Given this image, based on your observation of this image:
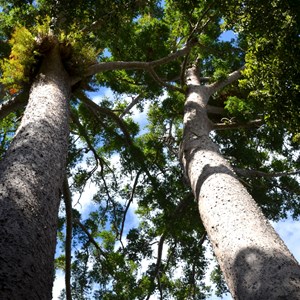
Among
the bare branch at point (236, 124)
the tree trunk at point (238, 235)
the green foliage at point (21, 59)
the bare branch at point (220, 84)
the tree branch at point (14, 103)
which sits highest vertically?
the bare branch at point (220, 84)

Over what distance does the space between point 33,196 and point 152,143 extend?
8688 mm

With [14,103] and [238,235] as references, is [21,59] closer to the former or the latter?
[14,103]

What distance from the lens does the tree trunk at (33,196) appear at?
2309 millimetres

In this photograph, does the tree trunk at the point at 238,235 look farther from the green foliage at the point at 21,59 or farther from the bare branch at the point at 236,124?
the green foliage at the point at 21,59

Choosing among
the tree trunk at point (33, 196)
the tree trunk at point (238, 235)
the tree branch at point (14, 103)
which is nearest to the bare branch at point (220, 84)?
the tree trunk at point (238, 235)

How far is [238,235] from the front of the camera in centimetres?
391

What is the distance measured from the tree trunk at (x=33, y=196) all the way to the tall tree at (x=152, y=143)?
12 millimetres

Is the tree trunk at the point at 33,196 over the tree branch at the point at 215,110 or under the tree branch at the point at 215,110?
under

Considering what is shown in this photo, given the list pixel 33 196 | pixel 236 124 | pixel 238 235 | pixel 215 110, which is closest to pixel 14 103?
pixel 33 196

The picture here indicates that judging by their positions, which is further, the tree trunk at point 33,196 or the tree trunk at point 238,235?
the tree trunk at point 238,235

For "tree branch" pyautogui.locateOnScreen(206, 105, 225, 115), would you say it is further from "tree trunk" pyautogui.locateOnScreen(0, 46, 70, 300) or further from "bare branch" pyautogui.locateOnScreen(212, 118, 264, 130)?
"tree trunk" pyautogui.locateOnScreen(0, 46, 70, 300)

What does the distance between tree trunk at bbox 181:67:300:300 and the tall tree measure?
15 millimetres

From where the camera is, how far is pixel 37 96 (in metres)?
4.85

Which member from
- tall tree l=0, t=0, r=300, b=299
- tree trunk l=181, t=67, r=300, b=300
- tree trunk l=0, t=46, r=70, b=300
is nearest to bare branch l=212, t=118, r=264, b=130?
tall tree l=0, t=0, r=300, b=299
